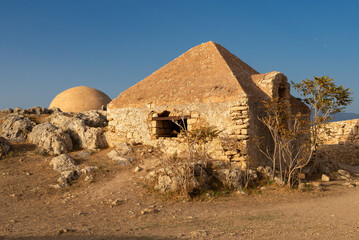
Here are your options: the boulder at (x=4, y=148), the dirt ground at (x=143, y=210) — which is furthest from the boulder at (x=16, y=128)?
the dirt ground at (x=143, y=210)

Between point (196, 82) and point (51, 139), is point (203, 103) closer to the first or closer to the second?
point (196, 82)

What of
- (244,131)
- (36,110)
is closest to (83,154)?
(244,131)

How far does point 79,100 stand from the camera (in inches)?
916

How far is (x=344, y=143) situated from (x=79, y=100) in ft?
65.6

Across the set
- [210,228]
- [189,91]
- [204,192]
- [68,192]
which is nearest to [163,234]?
[210,228]

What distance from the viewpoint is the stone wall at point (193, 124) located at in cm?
935

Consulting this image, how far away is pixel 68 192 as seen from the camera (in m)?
8.29

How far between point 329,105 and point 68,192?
29.8ft

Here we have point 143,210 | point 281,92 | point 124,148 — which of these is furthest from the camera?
point 281,92

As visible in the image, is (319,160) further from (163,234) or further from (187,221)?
(163,234)

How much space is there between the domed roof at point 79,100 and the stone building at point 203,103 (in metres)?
10.9

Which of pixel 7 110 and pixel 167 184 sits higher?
pixel 7 110

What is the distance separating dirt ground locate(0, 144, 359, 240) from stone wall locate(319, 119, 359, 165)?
8285mm

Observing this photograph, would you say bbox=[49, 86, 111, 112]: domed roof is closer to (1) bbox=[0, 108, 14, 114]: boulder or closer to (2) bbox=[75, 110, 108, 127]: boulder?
(1) bbox=[0, 108, 14, 114]: boulder
